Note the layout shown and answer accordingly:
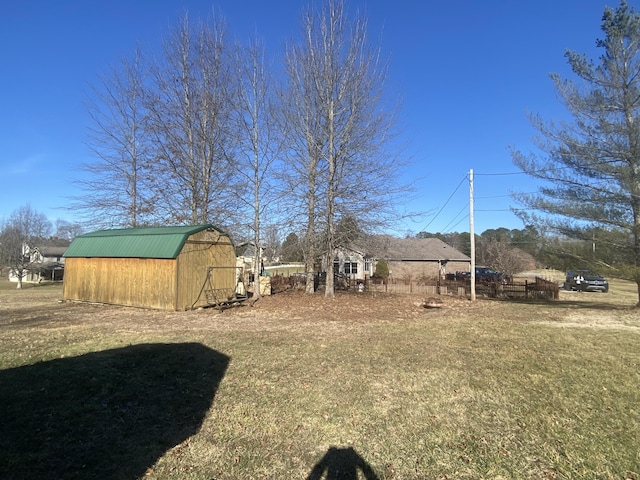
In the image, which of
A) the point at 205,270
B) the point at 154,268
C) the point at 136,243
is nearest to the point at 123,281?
the point at 136,243

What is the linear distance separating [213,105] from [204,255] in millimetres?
9553

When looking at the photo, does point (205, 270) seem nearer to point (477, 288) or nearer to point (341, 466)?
point (341, 466)

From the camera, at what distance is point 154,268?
14.4 meters

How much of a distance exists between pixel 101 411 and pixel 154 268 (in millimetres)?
10478

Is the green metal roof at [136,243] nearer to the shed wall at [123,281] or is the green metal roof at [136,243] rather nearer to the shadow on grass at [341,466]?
the shed wall at [123,281]

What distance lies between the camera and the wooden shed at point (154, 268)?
14.2m

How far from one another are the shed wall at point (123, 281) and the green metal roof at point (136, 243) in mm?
266

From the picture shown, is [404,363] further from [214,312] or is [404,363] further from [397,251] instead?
[397,251]

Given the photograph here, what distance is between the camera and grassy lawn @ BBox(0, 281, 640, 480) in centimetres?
360

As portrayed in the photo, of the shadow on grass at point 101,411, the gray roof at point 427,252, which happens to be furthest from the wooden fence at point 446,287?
the shadow on grass at point 101,411

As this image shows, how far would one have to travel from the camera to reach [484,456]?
12.3 ft

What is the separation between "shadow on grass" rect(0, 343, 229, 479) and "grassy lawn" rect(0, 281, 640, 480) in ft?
0.08

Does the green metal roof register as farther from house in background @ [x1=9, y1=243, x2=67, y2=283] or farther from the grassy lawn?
house in background @ [x1=9, y1=243, x2=67, y2=283]

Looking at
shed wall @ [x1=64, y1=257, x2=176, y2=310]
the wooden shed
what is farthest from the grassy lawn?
the wooden shed
